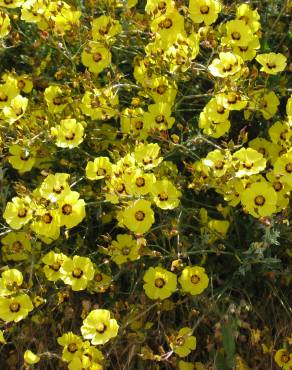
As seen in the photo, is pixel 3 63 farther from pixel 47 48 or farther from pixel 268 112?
pixel 268 112

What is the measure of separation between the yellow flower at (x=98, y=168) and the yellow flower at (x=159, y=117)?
29 cm

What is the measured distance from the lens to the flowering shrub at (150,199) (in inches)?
131

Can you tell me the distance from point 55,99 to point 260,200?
4.00 feet

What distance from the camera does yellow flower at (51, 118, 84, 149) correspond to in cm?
358

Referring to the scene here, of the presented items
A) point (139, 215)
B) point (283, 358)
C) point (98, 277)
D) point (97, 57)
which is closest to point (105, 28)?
point (97, 57)

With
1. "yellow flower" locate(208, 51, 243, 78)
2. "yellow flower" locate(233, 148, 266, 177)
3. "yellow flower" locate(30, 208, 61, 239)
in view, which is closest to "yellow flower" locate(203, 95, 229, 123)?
"yellow flower" locate(208, 51, 243, 78)

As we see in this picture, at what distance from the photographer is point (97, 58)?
3805 mm

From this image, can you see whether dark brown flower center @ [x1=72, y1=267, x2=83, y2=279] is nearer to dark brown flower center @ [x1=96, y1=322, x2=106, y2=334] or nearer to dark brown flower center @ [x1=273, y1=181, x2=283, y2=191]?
dark brown flower center @ [x1=96, y1=322, x2=106, y2=334]

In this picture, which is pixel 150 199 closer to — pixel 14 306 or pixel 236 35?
pixel 14 306

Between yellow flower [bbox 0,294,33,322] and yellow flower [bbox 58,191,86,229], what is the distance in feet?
1.26

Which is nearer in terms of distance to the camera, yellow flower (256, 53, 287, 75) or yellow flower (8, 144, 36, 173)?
yellow flower (256, 53, 287, 75)

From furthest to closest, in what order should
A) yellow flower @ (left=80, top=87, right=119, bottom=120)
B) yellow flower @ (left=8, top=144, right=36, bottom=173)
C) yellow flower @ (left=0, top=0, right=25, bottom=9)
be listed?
yellow flower @ (left=0, top=0, right=25, bottom=9), yellow flower @ (left=8, top=144, right=36, bottom=173), yellow flower @ (left=80, top=87, right=119, bottom=120)

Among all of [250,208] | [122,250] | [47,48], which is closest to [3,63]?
[47,48]

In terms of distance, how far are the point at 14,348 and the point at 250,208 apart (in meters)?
1.41
